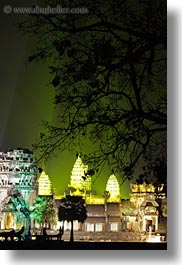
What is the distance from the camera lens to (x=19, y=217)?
220cm

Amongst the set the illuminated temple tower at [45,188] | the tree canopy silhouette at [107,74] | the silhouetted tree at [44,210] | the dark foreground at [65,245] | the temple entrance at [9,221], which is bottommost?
the dark foreground at [65,245]

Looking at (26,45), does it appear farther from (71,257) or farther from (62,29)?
(71,257)

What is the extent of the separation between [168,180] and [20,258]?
2.19ft

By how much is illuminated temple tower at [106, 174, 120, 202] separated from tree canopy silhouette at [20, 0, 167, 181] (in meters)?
0.06

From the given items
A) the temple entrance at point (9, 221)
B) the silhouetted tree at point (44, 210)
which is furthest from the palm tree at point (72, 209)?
the temple entrance at point (9, 221)

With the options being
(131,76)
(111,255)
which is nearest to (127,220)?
(111,255)

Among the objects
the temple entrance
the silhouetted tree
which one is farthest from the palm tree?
the temple entrance

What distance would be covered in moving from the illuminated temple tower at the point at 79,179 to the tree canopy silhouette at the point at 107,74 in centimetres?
7

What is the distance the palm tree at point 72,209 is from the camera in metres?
2.21

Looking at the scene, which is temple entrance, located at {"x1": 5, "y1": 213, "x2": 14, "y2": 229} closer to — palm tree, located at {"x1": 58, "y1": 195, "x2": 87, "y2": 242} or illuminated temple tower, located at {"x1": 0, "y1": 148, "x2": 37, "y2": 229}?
illuminated temple tower, located at {"x1": 0, "y1": 148, "x2": 37, "y2": 229}

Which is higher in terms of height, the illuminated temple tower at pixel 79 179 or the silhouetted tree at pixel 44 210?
the illuminated temple tower at pixel 79 179

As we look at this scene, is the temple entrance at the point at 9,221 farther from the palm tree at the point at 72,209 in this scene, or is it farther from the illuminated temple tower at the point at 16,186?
the palm tree at the point at 72,209

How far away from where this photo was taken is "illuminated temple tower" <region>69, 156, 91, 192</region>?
87.6 inches

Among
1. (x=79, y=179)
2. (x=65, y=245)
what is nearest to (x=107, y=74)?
(x=79, y=179)
